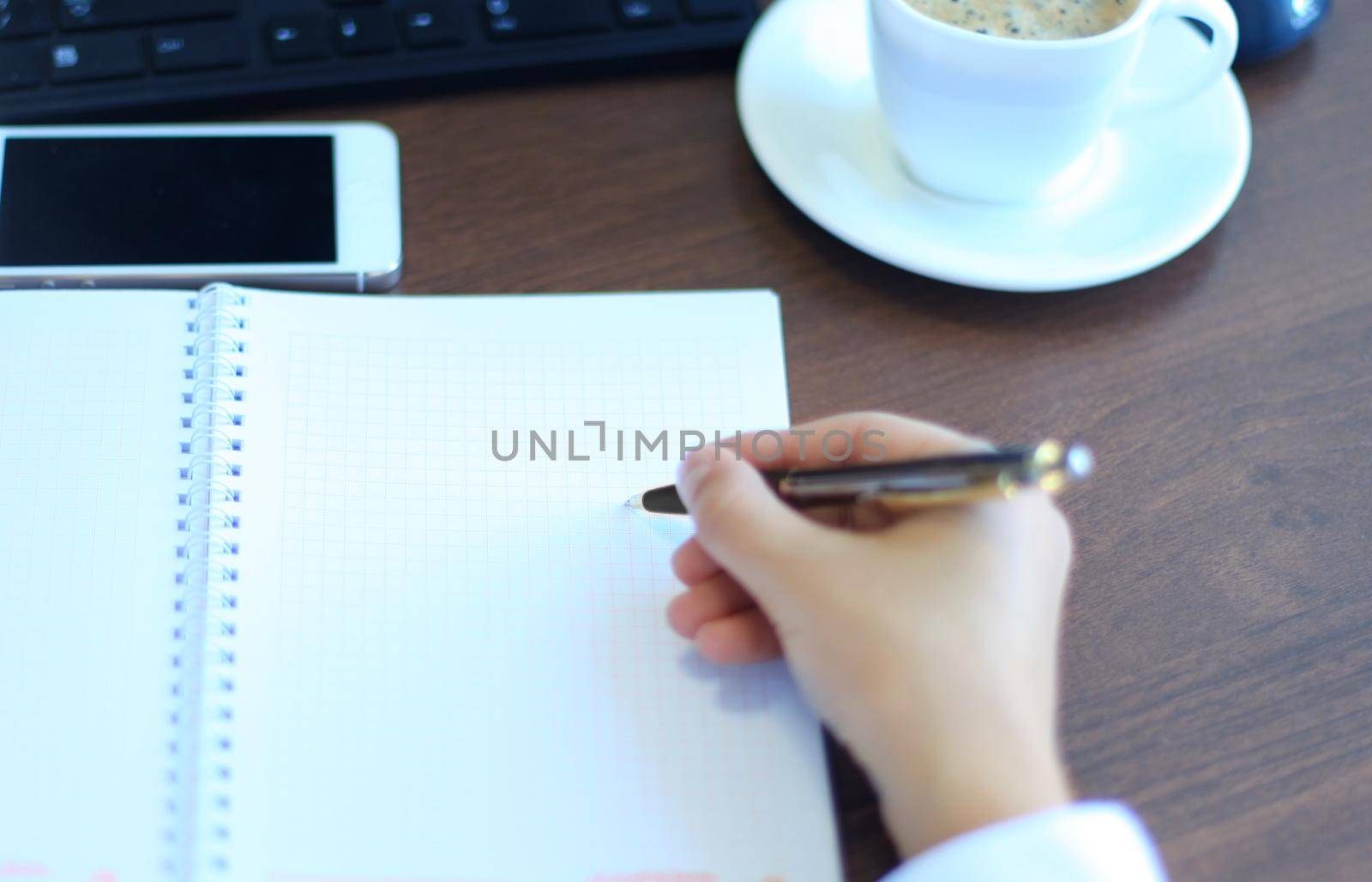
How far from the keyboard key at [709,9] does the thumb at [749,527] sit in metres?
0.32

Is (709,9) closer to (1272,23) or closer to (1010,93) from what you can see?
(1010,93)

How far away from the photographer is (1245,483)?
524 mm

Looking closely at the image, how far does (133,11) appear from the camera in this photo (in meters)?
0.61

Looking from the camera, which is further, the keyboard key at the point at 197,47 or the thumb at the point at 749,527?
the keyboard key at the point at 197,47

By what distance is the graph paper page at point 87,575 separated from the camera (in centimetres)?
41

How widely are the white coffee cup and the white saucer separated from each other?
0.02 m

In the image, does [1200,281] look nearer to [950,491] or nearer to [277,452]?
[950,491]

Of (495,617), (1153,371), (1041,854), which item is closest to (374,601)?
(495,617)

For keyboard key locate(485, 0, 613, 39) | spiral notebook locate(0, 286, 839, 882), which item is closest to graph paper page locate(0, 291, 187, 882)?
spiral notebook locate(0, 286, 839, 882)

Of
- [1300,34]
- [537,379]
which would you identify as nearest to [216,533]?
[537,379]

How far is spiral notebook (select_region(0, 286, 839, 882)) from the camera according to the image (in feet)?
1.36

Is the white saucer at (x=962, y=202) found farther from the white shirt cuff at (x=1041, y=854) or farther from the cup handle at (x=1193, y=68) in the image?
the white shirt cuff at (x=1041, y=854)

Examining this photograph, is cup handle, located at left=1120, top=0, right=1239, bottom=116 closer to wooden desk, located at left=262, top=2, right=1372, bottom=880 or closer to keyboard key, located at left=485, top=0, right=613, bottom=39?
wooden desk, located at left=262, top=2, right=1372, bottom=880

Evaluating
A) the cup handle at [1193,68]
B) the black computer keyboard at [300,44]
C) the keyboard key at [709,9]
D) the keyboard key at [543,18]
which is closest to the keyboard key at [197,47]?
the black computer keyboard at [300,44]
